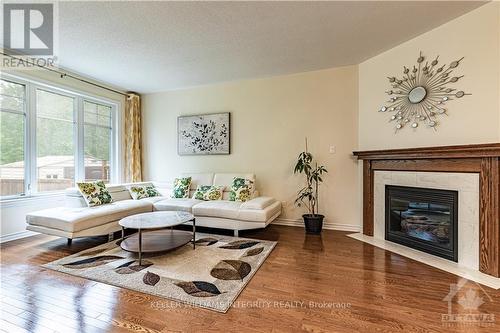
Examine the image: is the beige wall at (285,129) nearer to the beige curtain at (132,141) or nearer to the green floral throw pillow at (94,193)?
the beige curtain at (132,141)

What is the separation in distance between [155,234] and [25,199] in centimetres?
202

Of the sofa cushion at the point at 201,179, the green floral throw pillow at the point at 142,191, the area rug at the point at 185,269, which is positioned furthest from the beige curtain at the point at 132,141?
the area rug at the point at 185,269

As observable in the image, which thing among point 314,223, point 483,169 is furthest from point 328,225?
point 483,169

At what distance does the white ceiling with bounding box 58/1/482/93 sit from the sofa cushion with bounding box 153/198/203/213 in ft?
7.05

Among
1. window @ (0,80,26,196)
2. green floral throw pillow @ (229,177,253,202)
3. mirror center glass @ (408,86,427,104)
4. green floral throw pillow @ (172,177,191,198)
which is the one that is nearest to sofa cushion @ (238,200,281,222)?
green floral throw pillow @ (229,177,253,202)

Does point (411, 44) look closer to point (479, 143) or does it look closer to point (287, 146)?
point (479, 143)

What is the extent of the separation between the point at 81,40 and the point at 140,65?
2.82 feet

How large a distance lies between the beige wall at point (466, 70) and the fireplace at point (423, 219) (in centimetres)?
61

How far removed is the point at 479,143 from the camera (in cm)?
244

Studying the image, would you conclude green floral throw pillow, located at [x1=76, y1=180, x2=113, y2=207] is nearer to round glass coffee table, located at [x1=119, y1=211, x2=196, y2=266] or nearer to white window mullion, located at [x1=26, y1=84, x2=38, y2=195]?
white window mullion, located at [x1=26, y1=84, x2=38, y2=195]

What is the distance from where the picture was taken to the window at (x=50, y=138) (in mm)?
3369

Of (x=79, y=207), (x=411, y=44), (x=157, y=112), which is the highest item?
(x=411, y=44)

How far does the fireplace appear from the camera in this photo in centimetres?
259

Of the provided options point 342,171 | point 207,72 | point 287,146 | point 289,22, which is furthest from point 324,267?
point 207,72
